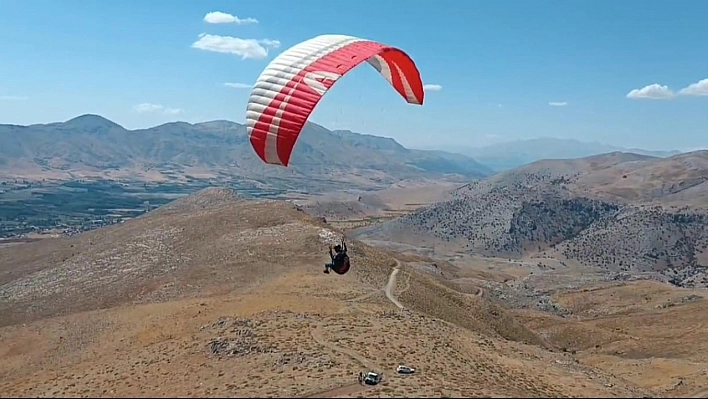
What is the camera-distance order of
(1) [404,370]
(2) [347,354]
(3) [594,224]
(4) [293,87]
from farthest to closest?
(3) [594,224] < (2) [347,354] < (4) [293,87] < (1) [404,370]

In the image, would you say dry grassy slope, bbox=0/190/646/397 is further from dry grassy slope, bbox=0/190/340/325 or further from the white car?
the white car

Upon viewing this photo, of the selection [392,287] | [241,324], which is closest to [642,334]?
[392,287]

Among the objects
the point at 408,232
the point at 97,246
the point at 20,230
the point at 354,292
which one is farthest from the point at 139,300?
the point at 20,230

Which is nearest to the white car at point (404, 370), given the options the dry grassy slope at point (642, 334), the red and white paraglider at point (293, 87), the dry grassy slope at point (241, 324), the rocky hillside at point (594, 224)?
the dry grassy slope at point (241, 324)

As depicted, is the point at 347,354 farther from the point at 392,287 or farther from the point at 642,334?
the point at 642,334

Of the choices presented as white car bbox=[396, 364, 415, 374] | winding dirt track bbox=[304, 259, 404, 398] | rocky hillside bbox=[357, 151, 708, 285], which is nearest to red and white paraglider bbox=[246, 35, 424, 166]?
winding dirt track bbox=[304, 259, 404, 398]

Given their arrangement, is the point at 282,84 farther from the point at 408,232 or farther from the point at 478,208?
the point at 478,208
